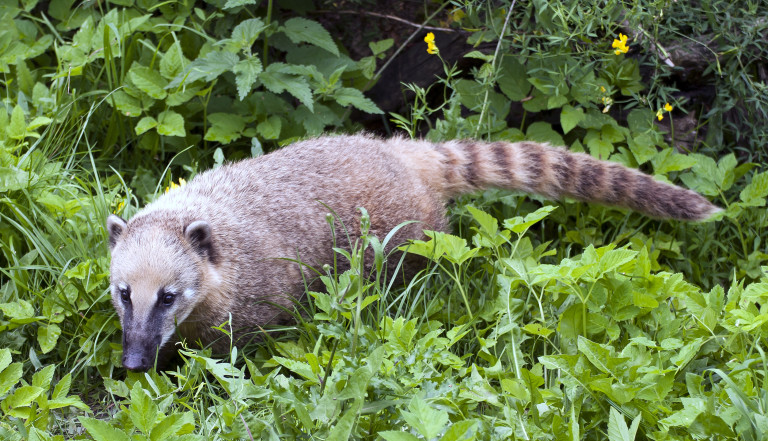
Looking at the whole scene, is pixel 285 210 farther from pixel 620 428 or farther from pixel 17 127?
pixel 620 428

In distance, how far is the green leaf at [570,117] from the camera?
4.52 m

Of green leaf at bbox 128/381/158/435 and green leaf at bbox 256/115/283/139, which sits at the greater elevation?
green leaf at bbox 256/115/283/139

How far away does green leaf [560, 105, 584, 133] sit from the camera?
4.52m

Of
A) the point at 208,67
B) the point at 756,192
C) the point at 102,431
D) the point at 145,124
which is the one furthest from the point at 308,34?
the point at 102,431

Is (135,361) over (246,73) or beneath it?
beneath

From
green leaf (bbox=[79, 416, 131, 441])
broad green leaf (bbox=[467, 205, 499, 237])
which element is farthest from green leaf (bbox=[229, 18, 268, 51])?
green leaf (bbox=[79, 416, 131, 441])

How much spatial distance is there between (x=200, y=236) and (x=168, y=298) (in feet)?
1.08

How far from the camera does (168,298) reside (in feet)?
11.2

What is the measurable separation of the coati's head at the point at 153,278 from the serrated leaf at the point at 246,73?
3.53 feet

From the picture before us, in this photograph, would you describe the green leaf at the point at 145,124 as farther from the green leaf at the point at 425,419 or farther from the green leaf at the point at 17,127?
the green leaf at the point at 425,419

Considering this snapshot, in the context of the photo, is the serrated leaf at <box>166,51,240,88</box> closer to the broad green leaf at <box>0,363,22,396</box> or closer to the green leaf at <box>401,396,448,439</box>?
the broad green leaf at <box>0,363,22,396</box>

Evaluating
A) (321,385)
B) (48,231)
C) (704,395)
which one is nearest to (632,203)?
(704,395)

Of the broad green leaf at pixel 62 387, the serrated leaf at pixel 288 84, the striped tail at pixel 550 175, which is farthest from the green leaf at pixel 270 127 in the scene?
the broad green leaf at pixel 62 387

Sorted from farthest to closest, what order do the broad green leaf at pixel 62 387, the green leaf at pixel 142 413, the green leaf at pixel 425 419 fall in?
the broad green leaf at pixel 62 387 < the green leaf at pixel 142 413 < the green leaf at pixel 425 419
